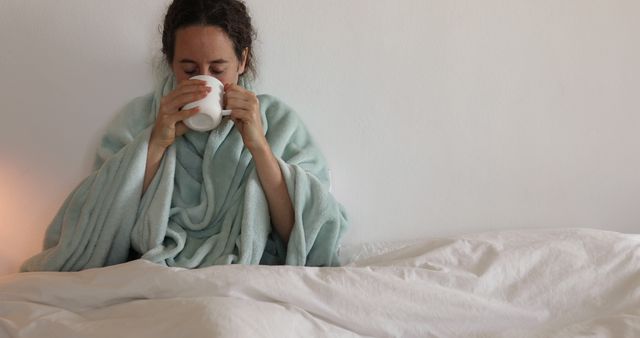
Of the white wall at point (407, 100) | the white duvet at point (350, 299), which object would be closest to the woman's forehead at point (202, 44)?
the white wall at point (407, 100)

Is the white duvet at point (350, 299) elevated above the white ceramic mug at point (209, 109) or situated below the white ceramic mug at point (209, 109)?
below

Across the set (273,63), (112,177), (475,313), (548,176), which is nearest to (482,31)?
(548,176)

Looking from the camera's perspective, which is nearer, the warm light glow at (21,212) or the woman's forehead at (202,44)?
the woman's forehead at (202,44)

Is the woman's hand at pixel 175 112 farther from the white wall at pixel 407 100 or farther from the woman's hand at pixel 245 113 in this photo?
the white wall at pixel 407 100

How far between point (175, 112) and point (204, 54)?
13 centimetres

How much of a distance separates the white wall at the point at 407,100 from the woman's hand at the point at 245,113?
11.0 inches

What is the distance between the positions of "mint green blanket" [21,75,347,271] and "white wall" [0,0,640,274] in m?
0.18

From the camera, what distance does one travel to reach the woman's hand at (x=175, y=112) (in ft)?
3.87

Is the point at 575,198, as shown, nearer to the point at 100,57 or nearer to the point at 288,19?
the point at 288,19

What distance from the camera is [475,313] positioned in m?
1.04

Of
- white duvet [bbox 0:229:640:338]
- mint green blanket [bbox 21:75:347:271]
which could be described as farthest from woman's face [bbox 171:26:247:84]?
white duvet [bbox 0:229:640:338]

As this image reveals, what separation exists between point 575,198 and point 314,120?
65cm

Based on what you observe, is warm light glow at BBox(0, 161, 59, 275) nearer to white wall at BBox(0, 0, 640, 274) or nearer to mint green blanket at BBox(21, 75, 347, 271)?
white wall at BBox(0, 0, 640, 274)

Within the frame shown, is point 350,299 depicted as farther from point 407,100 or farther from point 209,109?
point 407,100
